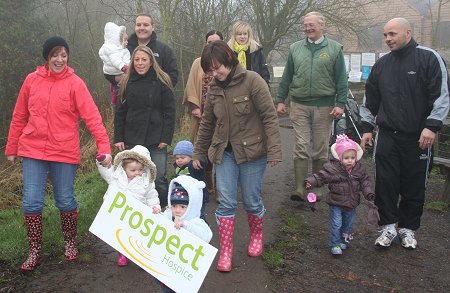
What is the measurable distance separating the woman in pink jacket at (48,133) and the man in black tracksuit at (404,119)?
2696 mm

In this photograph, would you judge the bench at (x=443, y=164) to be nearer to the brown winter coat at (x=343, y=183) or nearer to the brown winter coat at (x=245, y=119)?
the brown winter coat at (x=343, y=183)

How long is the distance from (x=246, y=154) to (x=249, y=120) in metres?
0.30

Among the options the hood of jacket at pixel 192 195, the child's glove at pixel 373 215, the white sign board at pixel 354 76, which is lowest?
the white sign board at pixel 354 76

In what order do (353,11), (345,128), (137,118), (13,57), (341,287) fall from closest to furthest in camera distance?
1. (341,287)
2. (137,118)
3. (345,128)
4. (13,57)
5. (353,11)

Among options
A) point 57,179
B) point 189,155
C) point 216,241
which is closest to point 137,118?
point 189,155

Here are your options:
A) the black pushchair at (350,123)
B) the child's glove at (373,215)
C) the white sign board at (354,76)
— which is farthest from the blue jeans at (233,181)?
the white sign board at (354,76)

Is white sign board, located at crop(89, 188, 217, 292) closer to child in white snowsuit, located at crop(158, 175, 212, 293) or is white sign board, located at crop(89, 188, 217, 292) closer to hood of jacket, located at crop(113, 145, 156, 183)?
child in white snowsuit, located at crop(158, 175, 212, 293)

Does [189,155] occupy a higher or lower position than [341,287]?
higher

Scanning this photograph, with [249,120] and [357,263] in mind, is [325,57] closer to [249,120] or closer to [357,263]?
[249,120]

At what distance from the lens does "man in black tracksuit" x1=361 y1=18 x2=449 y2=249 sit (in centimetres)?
450

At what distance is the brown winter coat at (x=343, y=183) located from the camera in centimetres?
451

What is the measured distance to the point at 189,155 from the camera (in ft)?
15.3

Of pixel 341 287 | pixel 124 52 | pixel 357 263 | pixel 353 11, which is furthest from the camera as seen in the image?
pixel 353 11

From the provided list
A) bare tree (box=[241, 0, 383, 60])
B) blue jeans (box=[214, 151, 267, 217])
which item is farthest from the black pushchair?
bare tree (box=[241, 0, 383, 60])
